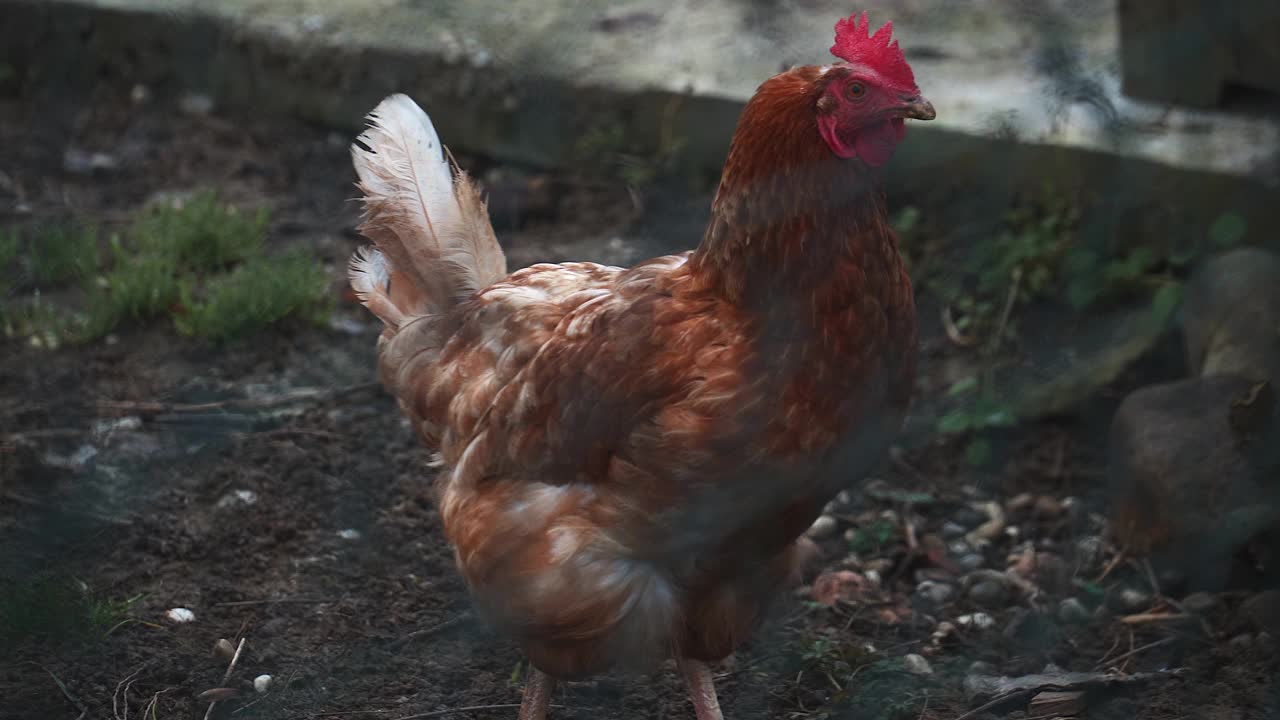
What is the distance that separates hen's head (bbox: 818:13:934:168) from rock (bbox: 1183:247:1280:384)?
4.59 feet

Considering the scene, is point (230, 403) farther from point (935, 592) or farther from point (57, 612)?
point (935, 592)

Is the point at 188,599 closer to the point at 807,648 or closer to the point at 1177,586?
the point at 807,648

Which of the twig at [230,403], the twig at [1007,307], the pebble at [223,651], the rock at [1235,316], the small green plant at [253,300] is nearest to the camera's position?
the pebble at [223,651]

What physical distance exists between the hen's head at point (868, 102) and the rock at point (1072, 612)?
4.23 feet

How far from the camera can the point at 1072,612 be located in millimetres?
2732

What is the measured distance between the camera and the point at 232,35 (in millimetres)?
4938

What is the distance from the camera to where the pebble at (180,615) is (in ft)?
8.60

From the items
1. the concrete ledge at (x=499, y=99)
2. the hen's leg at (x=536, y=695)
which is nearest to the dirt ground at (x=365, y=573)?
the hen's leg at (x=536, y=695)

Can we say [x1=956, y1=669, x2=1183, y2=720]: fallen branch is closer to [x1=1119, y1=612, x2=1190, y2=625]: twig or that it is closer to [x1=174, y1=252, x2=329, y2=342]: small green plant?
[x1=1119, y1=612, x2=1190, y2=625]: twig

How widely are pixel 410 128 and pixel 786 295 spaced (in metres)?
1.12

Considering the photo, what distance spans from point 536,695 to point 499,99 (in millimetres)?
2680

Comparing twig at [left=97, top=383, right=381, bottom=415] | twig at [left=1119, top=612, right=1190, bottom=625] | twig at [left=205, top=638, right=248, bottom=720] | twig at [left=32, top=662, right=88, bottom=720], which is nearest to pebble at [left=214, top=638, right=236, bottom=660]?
twig at [left=205, top=638, right=248, bottom=720]

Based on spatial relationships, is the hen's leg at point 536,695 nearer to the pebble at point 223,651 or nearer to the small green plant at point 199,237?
the pebble at point 223,651

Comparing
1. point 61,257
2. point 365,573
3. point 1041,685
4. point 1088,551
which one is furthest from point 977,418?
point 61,257
